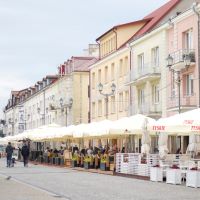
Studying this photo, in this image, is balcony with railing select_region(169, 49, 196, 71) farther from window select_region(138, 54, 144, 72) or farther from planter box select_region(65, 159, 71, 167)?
planter box select_region(65, 159, 71, 167)

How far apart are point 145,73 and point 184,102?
6.95m

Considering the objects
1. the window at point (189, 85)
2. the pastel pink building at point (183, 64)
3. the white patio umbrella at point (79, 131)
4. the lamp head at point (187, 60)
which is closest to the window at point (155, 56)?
the pastel pink building at point (183, 64)

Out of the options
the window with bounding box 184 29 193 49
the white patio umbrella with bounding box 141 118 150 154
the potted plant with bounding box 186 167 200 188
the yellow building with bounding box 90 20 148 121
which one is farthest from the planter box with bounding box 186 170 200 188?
the yellow building with bounding box 90 20 148 121

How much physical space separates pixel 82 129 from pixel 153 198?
872 inches

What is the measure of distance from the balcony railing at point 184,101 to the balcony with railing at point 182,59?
1909mm

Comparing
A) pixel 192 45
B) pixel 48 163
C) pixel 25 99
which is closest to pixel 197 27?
pixel 192 45

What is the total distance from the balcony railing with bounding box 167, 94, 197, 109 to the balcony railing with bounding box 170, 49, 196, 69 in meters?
1.99

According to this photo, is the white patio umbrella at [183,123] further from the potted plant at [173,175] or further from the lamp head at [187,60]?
the lamp head at [187,60]

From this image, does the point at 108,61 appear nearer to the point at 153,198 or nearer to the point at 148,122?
the point at 148,122

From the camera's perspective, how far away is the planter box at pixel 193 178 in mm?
22345

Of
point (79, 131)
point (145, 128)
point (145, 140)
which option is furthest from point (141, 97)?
point (145, 128)

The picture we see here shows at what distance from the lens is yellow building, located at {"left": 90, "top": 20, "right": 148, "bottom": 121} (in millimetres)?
53438

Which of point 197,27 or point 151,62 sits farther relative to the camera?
point 151,62

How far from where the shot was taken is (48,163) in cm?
5244
